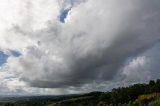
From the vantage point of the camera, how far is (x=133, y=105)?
7672 inches

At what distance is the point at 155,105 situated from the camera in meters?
159

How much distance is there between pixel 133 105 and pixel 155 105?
37112mm

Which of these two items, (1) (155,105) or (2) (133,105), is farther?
(2) (133,105)
